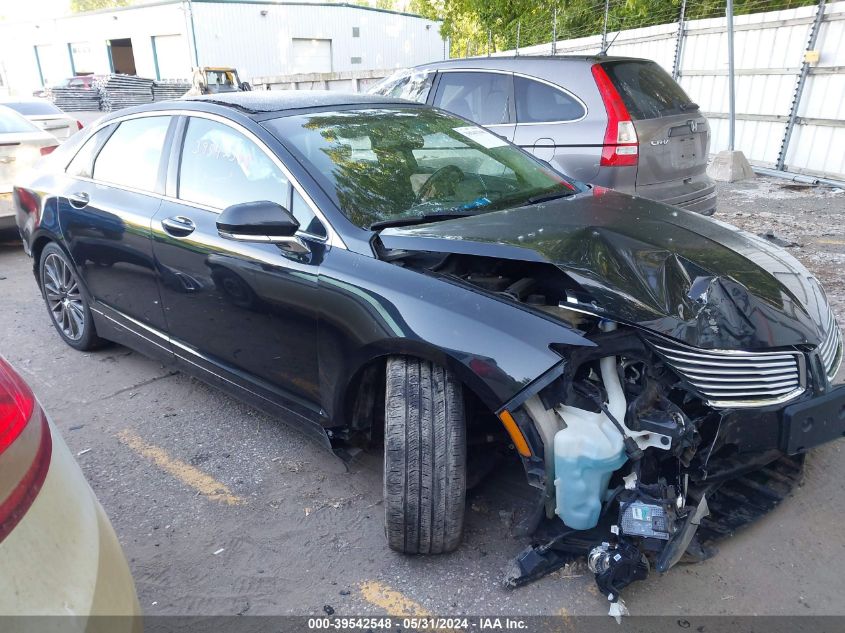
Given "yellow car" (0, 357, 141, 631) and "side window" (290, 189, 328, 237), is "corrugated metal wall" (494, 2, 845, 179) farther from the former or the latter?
"yellow car" (0, 357, 141, 631)

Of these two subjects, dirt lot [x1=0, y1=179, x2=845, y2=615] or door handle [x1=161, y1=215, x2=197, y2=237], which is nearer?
dirt lot [x1=0, y1=179, x2=845, y2=615]

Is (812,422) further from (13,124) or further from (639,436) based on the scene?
(13,124)

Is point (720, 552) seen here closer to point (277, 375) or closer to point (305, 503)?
point (305, 503)

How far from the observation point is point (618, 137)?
517cm

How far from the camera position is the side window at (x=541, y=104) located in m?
5.48

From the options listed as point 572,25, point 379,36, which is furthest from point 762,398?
point 379,36

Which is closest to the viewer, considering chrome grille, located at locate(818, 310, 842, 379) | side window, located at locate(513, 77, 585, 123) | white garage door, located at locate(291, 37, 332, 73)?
chrome grille, located at locate(818, 310, 842, 379)

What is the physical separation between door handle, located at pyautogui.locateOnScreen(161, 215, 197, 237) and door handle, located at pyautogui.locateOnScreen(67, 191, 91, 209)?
3.12ft

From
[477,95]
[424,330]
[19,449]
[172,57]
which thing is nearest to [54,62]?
[172,57]

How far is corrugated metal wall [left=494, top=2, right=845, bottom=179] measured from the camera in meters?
8.96

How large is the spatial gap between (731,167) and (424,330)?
9072 millimetres

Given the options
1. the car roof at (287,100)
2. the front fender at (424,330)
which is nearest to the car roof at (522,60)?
the car roof at (287,100)

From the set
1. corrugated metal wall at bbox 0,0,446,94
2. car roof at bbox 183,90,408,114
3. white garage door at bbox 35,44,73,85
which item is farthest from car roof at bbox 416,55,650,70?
white garage door at bbox 35,44,73,85

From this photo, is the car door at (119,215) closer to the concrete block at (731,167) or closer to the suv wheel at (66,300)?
the suv wheel at (66,300)
